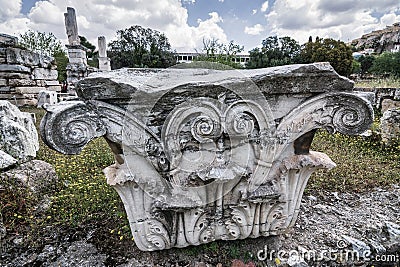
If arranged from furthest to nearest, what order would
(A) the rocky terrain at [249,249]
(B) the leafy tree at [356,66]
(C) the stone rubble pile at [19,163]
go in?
(B) the leafy tree at [356,66]
(C) the stone rubble pile at [19,163]
(A) the rocky terrain at [249,249]

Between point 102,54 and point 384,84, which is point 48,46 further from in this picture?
point 384,84

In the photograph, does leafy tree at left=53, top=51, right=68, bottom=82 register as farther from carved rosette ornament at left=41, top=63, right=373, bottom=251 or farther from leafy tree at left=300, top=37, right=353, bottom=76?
carved rosette ornament at left=41, top=63, right=373, bottom=251

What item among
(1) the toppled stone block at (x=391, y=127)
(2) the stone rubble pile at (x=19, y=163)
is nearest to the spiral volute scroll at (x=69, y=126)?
(2) the stone rubble pile at (x=19, y=163)

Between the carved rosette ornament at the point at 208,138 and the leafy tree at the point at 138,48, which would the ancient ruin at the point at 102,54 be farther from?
the carved rosette ornament at the point at 208,138

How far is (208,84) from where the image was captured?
1.32 metres

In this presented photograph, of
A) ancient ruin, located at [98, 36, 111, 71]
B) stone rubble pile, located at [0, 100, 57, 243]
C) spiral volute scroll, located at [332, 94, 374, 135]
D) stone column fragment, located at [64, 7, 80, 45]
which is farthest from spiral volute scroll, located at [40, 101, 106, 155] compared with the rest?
ancient ruin, located at [98, 36, 111, 71]

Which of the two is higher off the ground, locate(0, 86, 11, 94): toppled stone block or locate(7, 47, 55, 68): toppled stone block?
locate(7, 47, 55, 68): toppled stone block

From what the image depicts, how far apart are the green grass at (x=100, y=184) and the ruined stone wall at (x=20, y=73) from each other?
438cm

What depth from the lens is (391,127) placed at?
3.84 m

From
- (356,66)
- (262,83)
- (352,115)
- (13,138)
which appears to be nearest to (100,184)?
(13,138)

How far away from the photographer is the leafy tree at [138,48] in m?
20.1

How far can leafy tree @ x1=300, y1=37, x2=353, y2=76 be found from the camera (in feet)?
49.4

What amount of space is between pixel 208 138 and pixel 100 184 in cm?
175

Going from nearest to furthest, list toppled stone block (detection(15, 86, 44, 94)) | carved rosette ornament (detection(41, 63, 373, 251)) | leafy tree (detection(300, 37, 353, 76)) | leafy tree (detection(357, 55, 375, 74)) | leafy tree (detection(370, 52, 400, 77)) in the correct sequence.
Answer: carved rosette ornament (detection(41, 63, 373, 251))
toppled stone block (detection(15, 86, 44, 94))
leafy tree (detection(370, 52, 400, 77))
leafy tree (detection(300, 37, 353, 76))
leafy tree (detection(357, 55, 375, 74))
